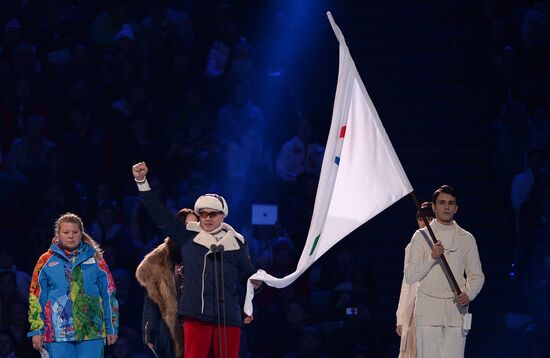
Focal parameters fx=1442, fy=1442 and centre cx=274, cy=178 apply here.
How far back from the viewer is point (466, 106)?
1812 cm

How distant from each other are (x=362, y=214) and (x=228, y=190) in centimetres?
665

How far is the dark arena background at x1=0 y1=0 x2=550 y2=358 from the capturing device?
48.9 ft

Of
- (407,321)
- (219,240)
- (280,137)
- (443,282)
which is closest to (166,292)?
(219,240)

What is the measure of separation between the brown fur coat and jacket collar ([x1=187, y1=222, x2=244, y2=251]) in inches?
28.8

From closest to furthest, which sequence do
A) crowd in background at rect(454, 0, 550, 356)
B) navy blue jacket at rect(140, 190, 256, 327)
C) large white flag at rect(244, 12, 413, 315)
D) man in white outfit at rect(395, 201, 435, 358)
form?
large white flag at rect(244, 12, 413, 315)
navy blue jacket at rect(140, 190, 256, 327)
man in white outfit at rect(395, 201, 435, 358)
crowd in background at rect(454, 0, 550, 356)

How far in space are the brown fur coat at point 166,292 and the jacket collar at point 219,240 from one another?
73 centimetres

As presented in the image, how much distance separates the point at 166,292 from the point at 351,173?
221cm

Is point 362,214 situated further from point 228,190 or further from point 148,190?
point 228,190

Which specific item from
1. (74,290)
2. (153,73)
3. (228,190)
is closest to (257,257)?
(228,190)

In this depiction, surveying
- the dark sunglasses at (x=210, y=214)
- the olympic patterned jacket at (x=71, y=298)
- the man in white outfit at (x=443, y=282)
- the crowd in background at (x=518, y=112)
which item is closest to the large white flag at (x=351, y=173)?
the dark sunglasses at (x=210, y=214)

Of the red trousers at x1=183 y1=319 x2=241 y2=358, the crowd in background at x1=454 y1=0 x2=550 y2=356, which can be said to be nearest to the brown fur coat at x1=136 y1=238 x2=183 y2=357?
the red trousers at x1=183 y1=319 x2=241 y2=358

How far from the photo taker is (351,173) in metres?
9.96

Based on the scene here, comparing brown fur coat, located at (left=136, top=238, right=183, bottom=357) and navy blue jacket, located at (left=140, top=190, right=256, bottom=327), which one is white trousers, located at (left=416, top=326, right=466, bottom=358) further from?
brown fur coat, located at (left=136, top=238, right=183, bottom=357)

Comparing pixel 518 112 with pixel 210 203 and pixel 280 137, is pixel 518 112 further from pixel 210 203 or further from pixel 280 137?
→ pixel 210 203
